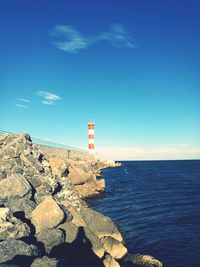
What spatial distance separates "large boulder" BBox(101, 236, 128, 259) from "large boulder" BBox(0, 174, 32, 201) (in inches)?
240

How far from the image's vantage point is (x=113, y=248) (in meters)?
19.5

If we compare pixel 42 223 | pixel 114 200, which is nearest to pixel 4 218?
pixel 42 223

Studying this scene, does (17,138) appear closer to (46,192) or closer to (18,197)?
(46,192)

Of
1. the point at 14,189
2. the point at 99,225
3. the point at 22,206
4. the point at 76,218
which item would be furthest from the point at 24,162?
the point at 99,225

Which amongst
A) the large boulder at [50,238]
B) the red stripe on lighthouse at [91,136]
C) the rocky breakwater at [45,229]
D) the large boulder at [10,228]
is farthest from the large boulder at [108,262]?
the red stripe on lighthouse at [91,136]

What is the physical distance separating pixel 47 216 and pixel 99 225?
4.34 metres

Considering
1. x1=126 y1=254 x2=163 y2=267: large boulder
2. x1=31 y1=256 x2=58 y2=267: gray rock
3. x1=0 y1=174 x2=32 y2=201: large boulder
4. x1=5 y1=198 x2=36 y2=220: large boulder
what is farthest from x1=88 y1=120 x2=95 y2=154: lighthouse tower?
x1=31 y1=256 x2=58 y2=267: gray rock

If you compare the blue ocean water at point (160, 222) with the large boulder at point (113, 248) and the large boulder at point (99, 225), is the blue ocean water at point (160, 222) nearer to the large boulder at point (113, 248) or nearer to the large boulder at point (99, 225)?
the large boulder at point (99, 225)

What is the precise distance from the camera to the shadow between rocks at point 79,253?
638 inches

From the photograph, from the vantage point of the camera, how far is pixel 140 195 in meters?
44.7

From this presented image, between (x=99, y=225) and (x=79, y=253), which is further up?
(x=99, y=225)

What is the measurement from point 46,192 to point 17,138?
7981 millimetres

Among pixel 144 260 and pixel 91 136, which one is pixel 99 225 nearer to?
pixel 144 260

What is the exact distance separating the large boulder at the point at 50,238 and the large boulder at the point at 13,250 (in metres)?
1.87
